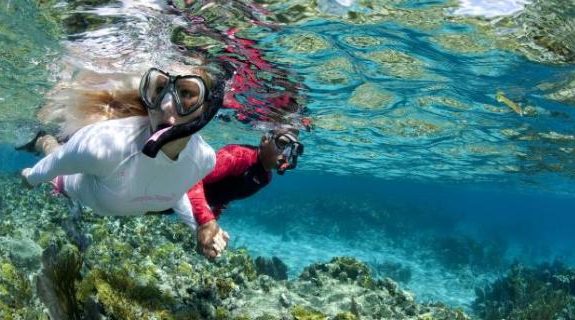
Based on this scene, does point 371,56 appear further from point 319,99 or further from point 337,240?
point 337,240

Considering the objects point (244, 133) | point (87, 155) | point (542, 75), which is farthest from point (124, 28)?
point (244, 133)

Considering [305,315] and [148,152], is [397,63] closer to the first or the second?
[305,315]

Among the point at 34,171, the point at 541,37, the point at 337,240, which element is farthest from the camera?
the point at 337,240

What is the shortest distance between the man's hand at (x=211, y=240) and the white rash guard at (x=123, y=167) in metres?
0.52

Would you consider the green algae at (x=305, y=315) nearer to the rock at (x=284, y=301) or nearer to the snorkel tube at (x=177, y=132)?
the rock at (x=284, y=301)

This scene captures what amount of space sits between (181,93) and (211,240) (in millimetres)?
1802

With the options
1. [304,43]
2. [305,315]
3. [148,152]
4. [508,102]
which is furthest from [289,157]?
[508,102]

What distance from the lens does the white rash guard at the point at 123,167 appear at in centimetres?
430

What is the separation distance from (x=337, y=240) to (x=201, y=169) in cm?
3172

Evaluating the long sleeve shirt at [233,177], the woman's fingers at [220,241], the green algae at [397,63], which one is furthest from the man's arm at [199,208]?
the green algae at [397,63]

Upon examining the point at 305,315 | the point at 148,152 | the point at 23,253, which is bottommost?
the point at 23,253

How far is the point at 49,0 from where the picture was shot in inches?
333

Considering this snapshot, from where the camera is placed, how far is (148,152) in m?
3.85

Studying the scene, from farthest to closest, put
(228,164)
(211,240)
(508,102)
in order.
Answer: (508,102) → (228,164) → (211,240)
